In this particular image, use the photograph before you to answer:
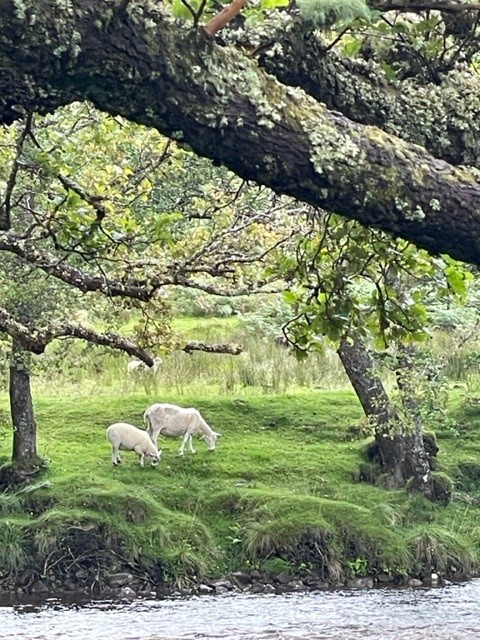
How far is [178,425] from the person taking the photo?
1955cm

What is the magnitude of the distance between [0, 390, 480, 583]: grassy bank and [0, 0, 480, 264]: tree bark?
42.2 feet

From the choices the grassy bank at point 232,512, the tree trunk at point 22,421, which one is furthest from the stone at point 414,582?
the tree trunk at point 22,421

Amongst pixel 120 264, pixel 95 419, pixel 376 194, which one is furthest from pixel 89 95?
pixel 95 419

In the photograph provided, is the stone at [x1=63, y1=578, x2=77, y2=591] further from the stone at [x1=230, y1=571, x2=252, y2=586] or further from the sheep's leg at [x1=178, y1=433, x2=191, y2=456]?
the sheep's leg at [x1=178, y1=433, x2=191, y2=456]

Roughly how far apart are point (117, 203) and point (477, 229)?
5.73 m

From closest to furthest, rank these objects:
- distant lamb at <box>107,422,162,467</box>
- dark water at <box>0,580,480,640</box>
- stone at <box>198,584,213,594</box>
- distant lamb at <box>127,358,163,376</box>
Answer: dark water at <box>0,580,480,640</box> < stone at <box>198,584,213,594</box> < distant lamb at <box>107,422,162,467</box> < distant lamb at <box>127,358,163,376</box>

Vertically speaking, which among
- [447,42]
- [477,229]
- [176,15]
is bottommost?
[477,229]

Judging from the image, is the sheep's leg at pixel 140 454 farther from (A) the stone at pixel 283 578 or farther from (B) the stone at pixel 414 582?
(B) the stone at pixel 414 582

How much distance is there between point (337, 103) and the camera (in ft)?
15.6

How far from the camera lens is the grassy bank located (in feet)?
53.0

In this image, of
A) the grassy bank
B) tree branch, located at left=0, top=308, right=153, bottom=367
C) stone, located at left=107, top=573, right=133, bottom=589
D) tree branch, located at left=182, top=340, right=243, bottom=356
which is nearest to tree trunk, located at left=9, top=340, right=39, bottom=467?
the grassy bank

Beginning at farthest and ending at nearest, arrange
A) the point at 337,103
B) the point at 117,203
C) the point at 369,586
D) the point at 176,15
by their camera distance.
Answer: the point at 369,586 → the point at 117,203 → the point at 337,103 → the point at 176,15

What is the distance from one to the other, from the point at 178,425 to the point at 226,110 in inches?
637

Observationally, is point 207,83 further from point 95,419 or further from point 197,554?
point 95,419
